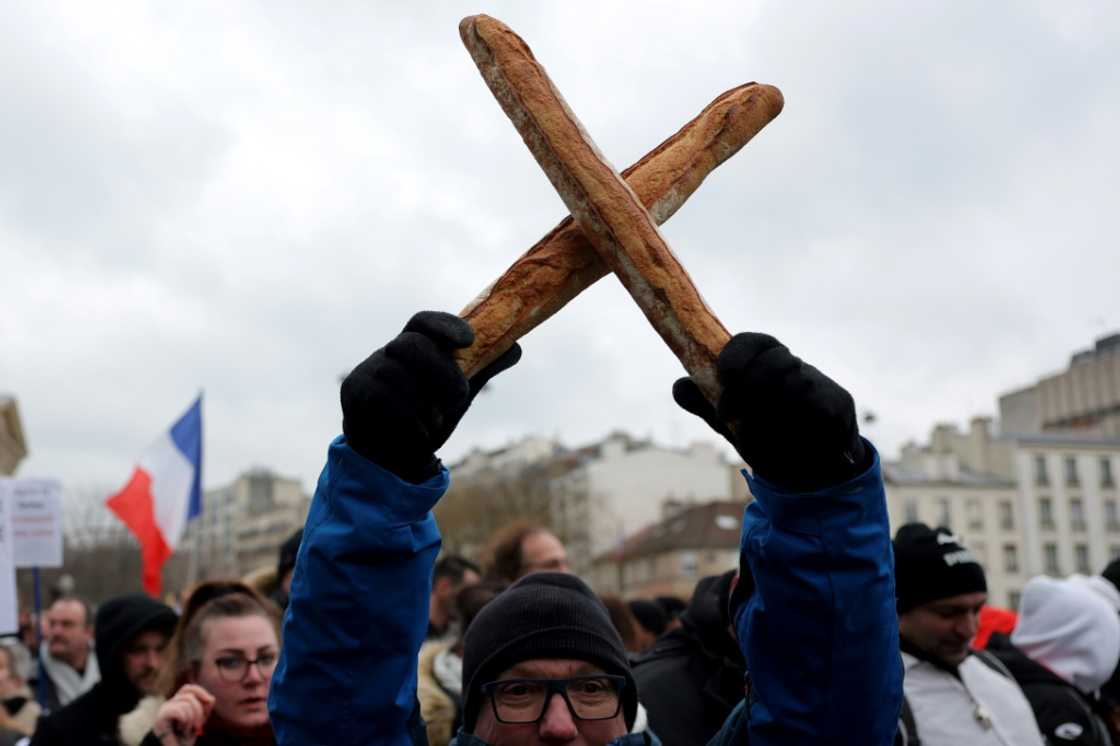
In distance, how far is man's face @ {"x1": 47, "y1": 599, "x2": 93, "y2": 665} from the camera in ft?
24.8

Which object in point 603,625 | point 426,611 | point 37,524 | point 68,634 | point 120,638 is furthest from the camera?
point 37,524

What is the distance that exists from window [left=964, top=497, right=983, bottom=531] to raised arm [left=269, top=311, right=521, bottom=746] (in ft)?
250

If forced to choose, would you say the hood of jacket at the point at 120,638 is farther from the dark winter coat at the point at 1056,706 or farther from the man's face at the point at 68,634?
the dark winter coat at the point at 1056,706

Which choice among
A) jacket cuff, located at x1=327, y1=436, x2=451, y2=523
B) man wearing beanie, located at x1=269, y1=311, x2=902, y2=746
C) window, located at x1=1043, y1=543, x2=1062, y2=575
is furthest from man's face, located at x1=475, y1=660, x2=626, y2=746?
window, located at x1=1043, y1=543, x2=1062, y2=575

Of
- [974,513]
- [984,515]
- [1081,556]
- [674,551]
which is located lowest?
[1081,556]

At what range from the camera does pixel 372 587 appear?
76.6 inches

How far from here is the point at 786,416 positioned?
1813 millimetres

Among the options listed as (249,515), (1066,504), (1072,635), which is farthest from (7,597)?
(249,515)

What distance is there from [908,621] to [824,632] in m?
2.33

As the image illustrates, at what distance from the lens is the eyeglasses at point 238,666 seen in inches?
147

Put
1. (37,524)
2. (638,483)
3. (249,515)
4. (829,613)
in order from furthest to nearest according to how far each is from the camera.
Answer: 1. (249,515)
2. (638,483)
3. (37,524)
4. (829,613)

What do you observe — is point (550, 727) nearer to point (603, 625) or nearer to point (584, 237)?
point (603, 625)

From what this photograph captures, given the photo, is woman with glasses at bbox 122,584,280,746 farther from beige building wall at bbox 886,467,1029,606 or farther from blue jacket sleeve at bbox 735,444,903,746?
beige building wall at bbox 886,467,1029,606

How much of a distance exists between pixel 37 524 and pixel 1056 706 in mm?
6201
